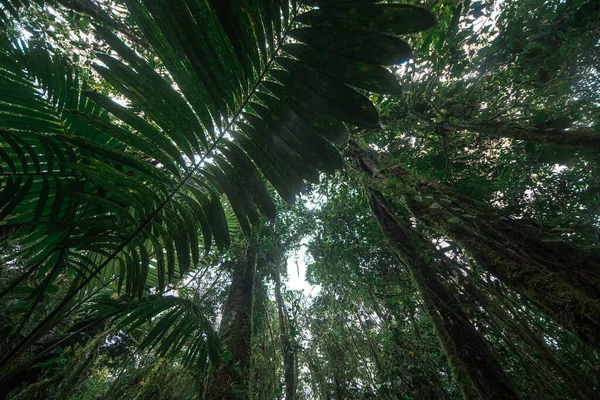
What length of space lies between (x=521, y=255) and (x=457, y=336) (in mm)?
889

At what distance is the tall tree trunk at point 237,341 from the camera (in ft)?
7.18

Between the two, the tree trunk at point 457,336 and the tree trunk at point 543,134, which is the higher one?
the tree trunk at point 543,134

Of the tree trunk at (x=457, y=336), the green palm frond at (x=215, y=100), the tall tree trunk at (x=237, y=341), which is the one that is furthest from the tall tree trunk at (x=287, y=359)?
A: the green palm frond at (x=215, y=100)

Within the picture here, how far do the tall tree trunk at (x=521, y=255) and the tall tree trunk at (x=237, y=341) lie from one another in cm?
203

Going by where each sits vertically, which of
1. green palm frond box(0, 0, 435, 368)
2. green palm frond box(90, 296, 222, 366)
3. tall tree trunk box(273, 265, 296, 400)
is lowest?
green palm frond box(90, 296, 222, 366)

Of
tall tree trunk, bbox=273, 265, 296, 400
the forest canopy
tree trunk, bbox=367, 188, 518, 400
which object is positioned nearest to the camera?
the forest canopy

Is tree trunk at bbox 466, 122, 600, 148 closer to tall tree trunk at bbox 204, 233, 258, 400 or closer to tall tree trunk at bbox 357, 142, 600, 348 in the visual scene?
tall tree trunk at bbox 357, 142, 600, 348

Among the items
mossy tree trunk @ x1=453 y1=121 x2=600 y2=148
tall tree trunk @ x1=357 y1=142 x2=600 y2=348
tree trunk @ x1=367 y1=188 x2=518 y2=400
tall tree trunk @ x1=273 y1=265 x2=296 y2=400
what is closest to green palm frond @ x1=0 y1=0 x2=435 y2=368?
tall tree trunk @ x1=357 y1=142 x2=600 y2=348

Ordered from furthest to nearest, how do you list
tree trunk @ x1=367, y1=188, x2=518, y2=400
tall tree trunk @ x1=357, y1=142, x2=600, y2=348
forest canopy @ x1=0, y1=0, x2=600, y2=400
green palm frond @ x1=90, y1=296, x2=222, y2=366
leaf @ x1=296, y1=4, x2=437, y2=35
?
tree trunk @ x1=367, y1=188, x2=518, y2=400 → tall tree trunk @ x1=357, y1=142, x2=600, y2=348 → green palm frond @ x1=90, y1=296, x2=222, y2=366 → forest canopy @ x1=0, y1=0, x2=600, y2=400 → leaf @ x1=296, y1=4, x2=437, y2=35

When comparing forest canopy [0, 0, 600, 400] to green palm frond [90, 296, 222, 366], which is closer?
forest canopy [0, 0, 600, 400]

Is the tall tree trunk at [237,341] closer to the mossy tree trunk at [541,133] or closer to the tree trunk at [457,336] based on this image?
the tree trunk at [457,336]

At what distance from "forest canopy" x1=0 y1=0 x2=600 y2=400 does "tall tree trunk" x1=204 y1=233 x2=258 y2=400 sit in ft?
0.08

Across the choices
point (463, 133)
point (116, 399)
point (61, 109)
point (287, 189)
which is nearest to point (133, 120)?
point (287, 189)

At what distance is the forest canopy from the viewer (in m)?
A: 0.72
